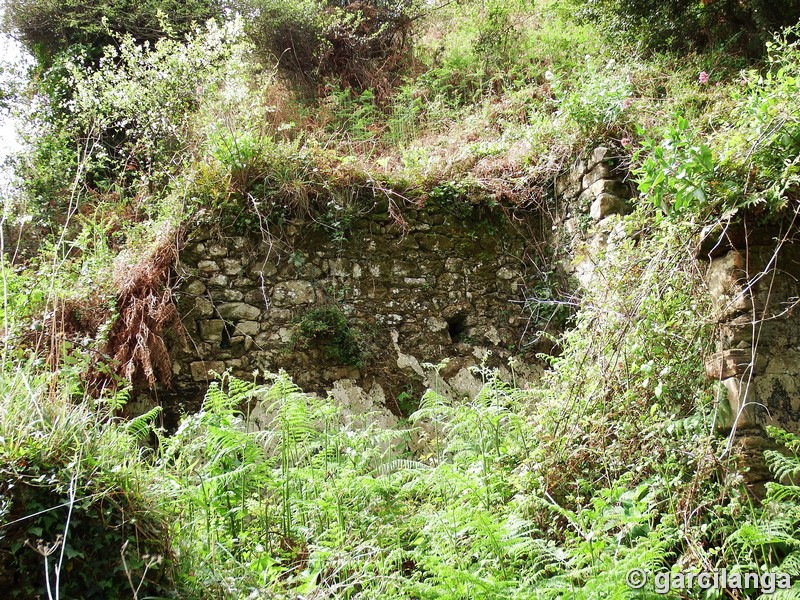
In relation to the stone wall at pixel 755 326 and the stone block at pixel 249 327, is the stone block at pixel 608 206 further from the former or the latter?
the stone block at pixel 249 327

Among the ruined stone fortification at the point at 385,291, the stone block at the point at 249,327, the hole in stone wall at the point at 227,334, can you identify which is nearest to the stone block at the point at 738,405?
the ruined stone fortification at the point at 385,291

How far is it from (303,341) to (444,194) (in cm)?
207

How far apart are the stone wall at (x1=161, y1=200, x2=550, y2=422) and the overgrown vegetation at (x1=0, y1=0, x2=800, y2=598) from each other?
0.13 meters

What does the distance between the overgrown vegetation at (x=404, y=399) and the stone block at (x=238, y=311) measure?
426 mm

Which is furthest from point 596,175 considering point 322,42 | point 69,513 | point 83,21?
point 83,21

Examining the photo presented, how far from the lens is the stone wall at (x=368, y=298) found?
193 inches

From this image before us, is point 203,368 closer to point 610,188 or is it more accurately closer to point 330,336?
point 330,336

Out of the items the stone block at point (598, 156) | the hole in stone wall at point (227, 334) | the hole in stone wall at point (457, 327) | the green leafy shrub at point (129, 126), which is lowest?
the hole in stone wall at point (457, 327)

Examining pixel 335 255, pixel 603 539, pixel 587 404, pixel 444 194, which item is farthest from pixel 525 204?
pixel 603 539

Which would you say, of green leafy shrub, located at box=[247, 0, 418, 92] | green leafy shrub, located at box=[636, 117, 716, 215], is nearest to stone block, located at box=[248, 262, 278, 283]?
green leafy shrub, located at box=[636, 117, 716, 215]

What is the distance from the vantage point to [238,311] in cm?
497

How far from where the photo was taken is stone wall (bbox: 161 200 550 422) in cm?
489

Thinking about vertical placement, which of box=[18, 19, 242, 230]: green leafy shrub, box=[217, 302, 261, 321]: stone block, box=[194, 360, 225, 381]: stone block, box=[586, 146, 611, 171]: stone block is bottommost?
box=[194, 360, 225, 381]: stone block

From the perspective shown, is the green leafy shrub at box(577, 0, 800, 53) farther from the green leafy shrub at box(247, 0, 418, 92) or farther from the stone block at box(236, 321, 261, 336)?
the stone block at box(236, 321, 261, 336)
